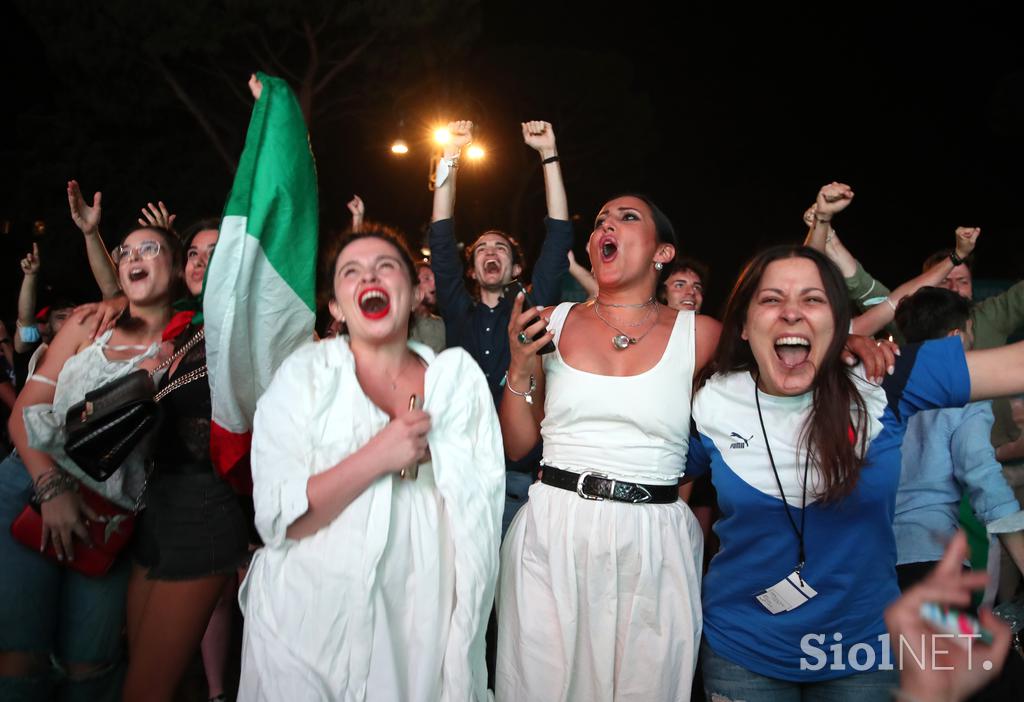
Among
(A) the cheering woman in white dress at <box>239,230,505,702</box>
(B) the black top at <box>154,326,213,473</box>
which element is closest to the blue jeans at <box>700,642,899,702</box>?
(A) the cheering woman in white dress at <box>239,230,505,702</box>

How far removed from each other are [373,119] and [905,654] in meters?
14.3

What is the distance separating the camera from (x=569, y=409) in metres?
2.50

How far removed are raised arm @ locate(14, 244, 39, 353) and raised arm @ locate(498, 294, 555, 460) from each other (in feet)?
16.7

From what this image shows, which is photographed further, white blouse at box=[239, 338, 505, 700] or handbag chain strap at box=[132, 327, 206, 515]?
handbag chain strap at box=[132, 327, 206, 515]

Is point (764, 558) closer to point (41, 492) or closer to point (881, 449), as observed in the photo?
point (881, 449)

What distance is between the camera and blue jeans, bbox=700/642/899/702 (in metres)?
1.97

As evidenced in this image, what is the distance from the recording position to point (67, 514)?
2.54 metres

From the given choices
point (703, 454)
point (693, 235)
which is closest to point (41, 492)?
point (703, 454)

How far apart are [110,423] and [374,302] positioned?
0.89 meters

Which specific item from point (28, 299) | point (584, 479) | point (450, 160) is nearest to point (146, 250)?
point (450, 160)

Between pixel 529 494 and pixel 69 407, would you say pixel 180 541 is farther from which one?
pixel 529 494

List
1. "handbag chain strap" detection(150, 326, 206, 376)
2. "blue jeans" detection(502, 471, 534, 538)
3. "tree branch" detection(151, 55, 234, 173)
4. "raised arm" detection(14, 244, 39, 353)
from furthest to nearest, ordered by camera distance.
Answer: "tree branch" detection(151, 55, 234, 173)
"raised arm" detection(14, 244, 39, 353)
"blue jeans" detection(502, 471, 534, 538)
"handbag chain strap" detection(150, 326, 206, 376)

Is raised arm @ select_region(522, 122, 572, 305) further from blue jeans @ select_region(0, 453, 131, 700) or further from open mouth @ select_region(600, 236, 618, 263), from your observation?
blue jeans @ select_region(0, 453, 131, 700)

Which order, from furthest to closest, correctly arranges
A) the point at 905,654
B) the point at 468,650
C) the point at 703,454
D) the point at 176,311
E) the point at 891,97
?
the point at 891,97 → the point at 176,311 → the point at 703,454 → the point at 468,650 → the point at 905,654
